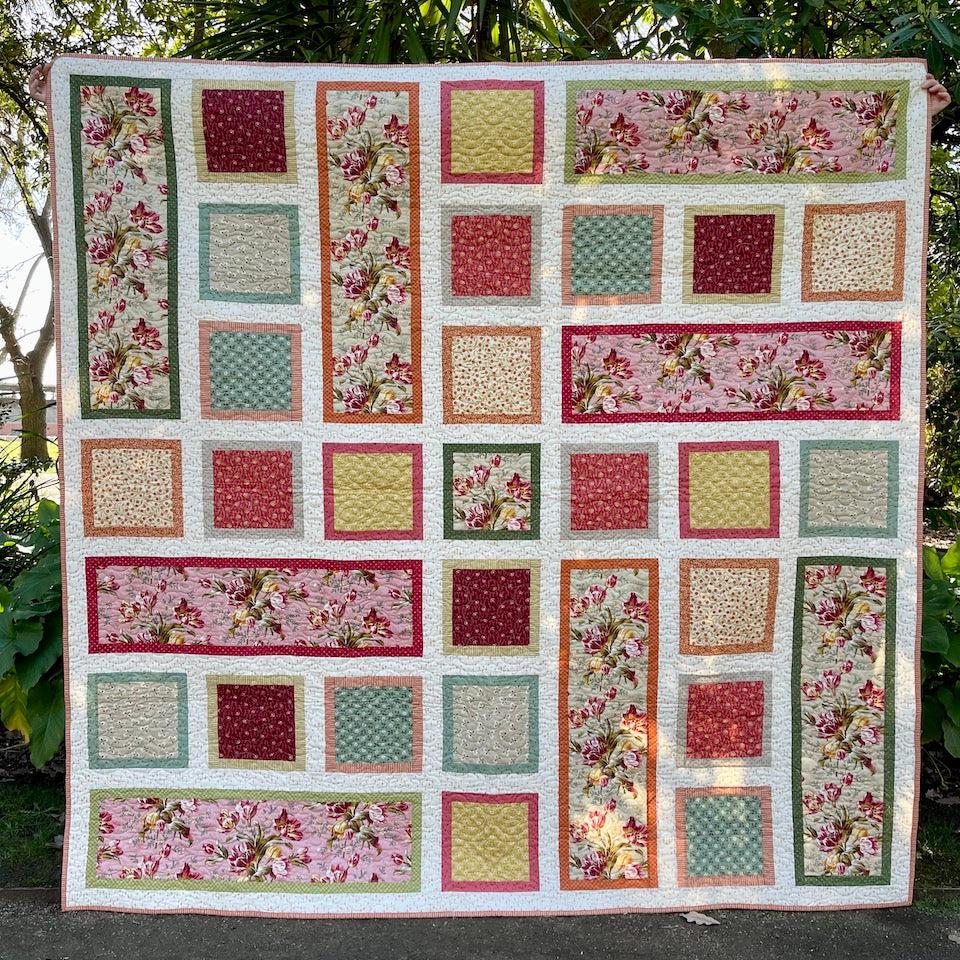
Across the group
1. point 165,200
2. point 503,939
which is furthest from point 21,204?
point 503,939

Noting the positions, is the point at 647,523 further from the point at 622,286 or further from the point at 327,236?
the point at 327,236

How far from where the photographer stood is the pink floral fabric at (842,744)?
1.96 meters

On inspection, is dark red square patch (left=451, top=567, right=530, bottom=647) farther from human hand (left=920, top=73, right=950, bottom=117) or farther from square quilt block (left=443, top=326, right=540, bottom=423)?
human hand (left=920, top=73, right=950, bottom=117)

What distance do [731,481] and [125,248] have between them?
57.8 inches

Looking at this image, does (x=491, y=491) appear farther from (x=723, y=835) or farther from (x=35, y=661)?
(x=35, y=661)

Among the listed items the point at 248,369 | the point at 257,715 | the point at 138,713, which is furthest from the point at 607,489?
the point at 138,713

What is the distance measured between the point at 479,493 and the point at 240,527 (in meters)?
0.55

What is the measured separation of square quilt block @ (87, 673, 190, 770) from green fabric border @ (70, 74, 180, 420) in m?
0.61

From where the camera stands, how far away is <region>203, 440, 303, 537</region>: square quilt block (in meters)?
1.92

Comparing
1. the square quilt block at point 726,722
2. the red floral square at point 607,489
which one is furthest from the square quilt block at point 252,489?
the square quilt block at point 726,722

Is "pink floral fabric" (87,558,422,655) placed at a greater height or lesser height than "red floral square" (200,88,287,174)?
lesser

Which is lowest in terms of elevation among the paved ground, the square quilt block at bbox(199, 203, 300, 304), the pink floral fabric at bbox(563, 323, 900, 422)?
the paved ground

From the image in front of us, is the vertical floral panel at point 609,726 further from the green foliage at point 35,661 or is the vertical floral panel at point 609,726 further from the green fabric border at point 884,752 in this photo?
the green foliage at point 35,661

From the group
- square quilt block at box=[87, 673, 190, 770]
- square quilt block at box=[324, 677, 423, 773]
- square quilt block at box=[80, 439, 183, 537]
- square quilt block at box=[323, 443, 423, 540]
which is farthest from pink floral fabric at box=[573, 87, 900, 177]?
square quilt block at box=[87, 673, 190, 770]
